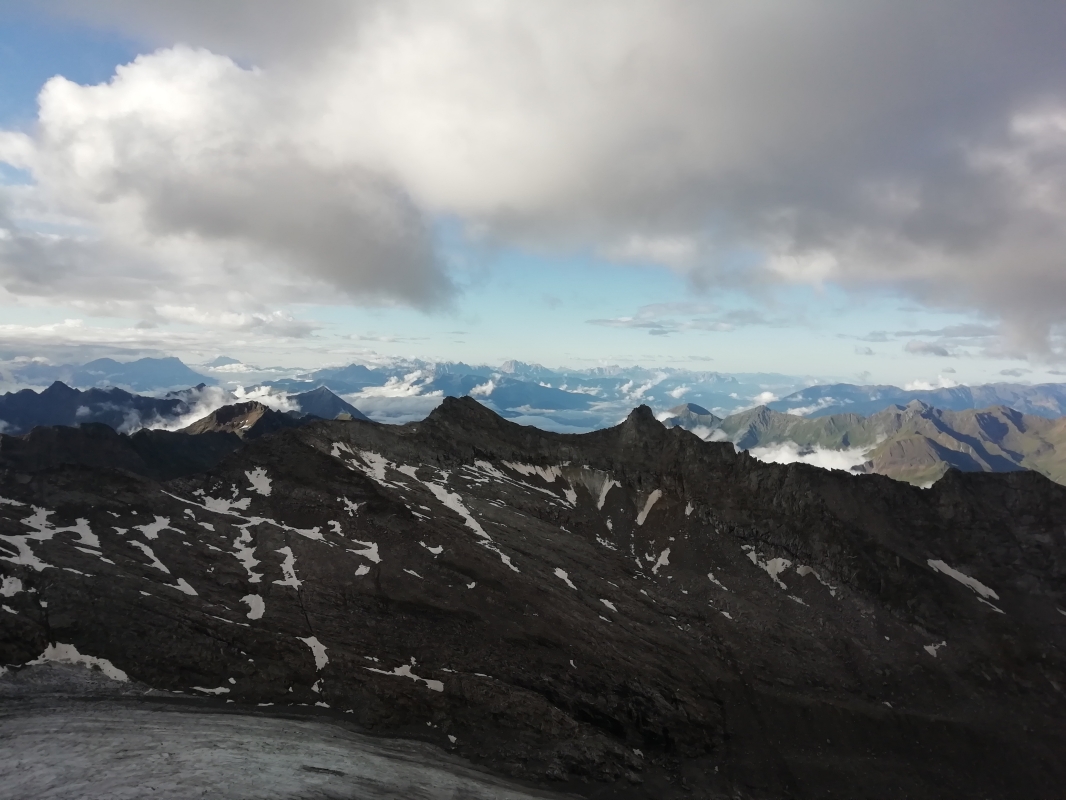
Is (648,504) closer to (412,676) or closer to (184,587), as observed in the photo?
(412,676)

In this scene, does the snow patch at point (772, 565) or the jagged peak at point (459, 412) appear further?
the jagged peak at point (459, 412)

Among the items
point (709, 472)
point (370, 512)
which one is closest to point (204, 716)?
point (370, 512)

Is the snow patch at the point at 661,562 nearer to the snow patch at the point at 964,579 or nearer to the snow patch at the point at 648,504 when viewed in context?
the snow patch at the point at 648,504

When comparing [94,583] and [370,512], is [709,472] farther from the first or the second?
[94,583]

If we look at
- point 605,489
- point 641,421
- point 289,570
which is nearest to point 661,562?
point 605,489

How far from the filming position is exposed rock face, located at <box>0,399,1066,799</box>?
80812 millimetres

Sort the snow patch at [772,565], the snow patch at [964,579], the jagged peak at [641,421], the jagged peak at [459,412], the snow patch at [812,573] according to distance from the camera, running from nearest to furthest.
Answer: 1. the snow patch at [812,573]
2. the snow patch at [772,565]
3. the snow patch at [964,579]
4. the jagged peak at [459,412]
5. the jagged peak at [641,421]

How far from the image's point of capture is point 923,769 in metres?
85.9

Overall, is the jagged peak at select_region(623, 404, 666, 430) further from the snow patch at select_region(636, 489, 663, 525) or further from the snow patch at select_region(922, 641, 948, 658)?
the snow patch at select_region(922, 641, 948, 658)

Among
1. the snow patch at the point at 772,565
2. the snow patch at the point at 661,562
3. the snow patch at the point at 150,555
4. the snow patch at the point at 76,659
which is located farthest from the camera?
the snow patch at the point at 772,565

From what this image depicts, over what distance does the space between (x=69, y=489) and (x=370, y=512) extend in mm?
58082

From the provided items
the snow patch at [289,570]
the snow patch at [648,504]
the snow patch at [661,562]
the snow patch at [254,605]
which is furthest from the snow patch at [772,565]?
the snow patch at [254,605]

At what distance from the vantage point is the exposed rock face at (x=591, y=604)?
80.8 metres

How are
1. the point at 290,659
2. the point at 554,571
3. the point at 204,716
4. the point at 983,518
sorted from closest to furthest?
the point at 204,716
the point at 290,659
the point at 554,571
the point at 983,518
